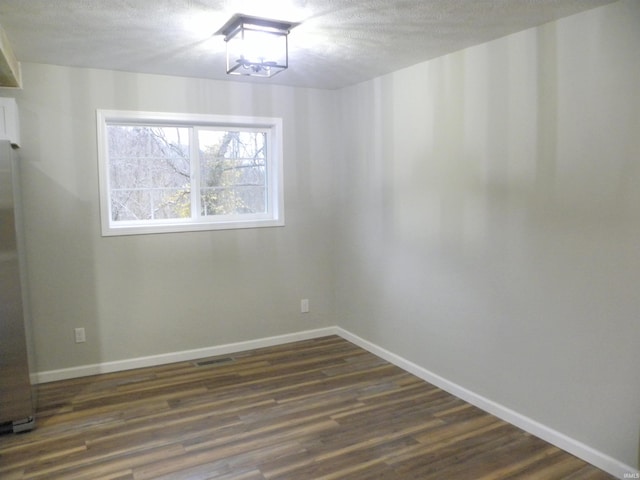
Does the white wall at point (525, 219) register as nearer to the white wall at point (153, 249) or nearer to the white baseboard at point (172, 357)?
the white wall at point (153, 249)

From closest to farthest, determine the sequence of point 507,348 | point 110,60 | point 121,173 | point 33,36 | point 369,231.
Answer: point 33,36, point 507,348, point 110,60, point 121,173, point 369,231

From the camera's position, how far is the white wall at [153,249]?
3598 mm

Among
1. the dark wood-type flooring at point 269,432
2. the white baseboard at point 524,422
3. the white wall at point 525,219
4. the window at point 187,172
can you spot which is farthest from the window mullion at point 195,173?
the white baseboard at point 524,422

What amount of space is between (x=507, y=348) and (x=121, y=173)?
3.17 meters

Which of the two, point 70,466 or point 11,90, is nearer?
point 70,466

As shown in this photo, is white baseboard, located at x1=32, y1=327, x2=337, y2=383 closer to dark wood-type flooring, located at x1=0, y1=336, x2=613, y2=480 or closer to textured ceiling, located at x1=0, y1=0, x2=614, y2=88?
Answer: dark wood-type flooring, located at x1=0, y1=336, x2=613, y2=480

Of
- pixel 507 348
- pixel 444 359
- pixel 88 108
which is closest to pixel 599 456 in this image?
pixel 507 348

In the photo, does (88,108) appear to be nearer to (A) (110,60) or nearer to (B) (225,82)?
(A) (110,60)

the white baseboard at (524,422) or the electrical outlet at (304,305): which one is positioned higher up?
the electrical outlet at (304,305)

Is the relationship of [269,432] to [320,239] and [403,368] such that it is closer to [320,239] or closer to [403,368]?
[403,368]

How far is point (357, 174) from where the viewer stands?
4363 millimetres

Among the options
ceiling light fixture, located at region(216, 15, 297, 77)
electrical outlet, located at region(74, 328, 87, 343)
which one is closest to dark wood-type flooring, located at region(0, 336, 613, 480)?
electrical outlet, located at region(74, 328, 87, 343)

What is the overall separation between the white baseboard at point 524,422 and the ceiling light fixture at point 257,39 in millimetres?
2436

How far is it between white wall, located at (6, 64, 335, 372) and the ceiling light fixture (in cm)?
128
